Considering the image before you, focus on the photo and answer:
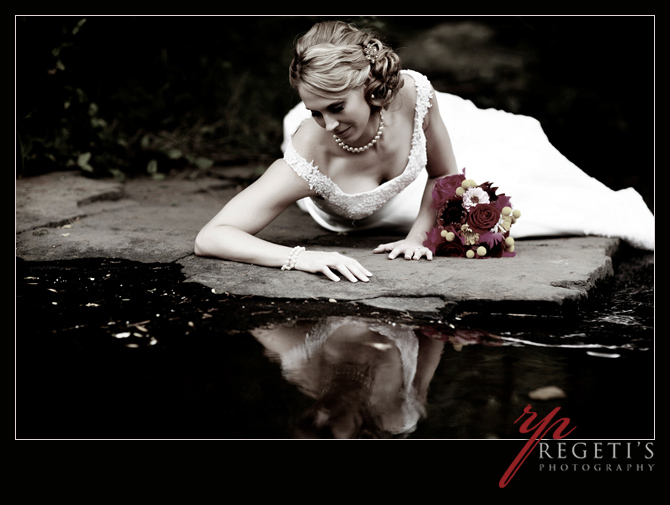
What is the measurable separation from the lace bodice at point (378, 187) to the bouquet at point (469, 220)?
21cm

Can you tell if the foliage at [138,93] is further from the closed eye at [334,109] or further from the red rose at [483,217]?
the red rose at [483,217]

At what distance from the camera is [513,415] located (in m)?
2.00

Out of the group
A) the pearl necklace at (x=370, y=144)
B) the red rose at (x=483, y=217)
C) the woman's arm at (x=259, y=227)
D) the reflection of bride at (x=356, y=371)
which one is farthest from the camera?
the pearl necklace at (x=370, y=144)

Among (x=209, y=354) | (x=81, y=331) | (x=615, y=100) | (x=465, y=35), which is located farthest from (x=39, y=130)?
(x=465, y=35)

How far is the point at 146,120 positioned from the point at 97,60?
725 millimetres

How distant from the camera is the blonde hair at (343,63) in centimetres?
293

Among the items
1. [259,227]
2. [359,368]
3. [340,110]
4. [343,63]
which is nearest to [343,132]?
[340,110]

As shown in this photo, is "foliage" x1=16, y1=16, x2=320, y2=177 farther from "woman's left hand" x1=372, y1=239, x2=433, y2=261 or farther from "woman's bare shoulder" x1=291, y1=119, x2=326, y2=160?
"woman's left hand" x1=372, y1=239, x2=433, y2=261

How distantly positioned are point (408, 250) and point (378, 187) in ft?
1.31

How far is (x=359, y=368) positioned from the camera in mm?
2277

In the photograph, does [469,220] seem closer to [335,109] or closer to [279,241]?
[335,109]

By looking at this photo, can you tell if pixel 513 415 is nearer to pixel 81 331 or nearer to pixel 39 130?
pixel 81 331

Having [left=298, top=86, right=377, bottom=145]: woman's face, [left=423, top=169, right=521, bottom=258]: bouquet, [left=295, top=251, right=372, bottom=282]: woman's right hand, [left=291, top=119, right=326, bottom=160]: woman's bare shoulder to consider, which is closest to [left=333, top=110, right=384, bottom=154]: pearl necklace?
[left=291, top=119, right=326, bottom=160]: woman's bare shoulder

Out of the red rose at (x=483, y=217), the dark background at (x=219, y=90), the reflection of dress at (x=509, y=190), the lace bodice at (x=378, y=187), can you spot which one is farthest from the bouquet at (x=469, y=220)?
the dark background at (x=219, y=90)
